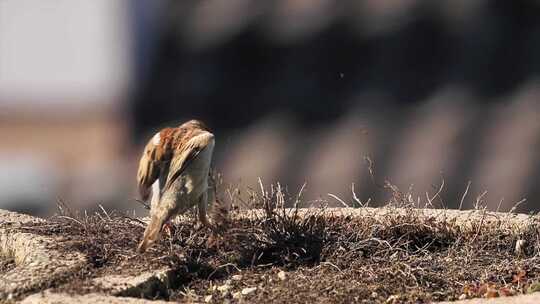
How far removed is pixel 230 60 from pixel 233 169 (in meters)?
0.72

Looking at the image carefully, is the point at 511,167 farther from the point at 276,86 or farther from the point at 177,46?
the point at 177,46

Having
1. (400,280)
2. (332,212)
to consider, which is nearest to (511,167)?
(332,212)

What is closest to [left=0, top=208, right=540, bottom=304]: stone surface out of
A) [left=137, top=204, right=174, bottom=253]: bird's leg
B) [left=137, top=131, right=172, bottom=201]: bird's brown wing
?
[left=137, top=204, right=174, bottom=253]: bird's leg

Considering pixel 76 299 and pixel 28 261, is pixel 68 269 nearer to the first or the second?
pixel 28 261

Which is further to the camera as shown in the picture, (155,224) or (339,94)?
(339,94)

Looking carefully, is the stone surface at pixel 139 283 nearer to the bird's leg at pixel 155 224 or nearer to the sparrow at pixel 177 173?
the bird's leg at pixel 155 224

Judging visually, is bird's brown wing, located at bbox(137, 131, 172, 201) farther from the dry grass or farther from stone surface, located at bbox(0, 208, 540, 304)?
stone surface, located at bbox(0, 208, 540, 304)

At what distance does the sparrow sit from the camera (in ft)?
18.3

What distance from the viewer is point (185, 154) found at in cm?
562

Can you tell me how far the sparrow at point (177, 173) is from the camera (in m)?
5.58

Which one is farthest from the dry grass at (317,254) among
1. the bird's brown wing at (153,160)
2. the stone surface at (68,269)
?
the bird's brown wing at (153,160)

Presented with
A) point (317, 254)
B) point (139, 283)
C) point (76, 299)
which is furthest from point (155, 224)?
point (76, 299)

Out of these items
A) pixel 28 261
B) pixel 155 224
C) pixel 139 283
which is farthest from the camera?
pixel 155 224

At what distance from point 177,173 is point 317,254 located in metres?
0.62
